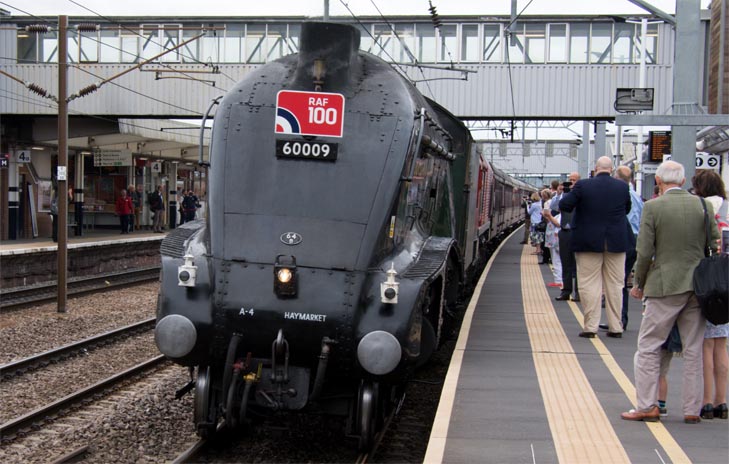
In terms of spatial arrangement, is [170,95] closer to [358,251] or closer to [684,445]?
[358,251]

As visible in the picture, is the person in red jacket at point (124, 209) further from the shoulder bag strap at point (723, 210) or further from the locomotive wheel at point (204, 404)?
the shoulder bag strap at point (723, 210)

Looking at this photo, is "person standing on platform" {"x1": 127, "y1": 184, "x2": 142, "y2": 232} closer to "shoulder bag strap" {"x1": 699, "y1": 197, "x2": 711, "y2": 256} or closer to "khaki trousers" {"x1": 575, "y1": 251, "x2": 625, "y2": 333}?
"khaki trousers" {"x1": 575, "y1": 251, "x2": 625, "y2": 333}

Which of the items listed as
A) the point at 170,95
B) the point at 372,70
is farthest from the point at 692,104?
the point at 170,95

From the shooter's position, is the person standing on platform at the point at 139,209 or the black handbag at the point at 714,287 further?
the person standing on platform at the point at 139,209

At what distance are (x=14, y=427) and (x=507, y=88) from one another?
23.4m

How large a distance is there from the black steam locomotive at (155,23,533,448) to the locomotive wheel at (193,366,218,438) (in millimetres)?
10

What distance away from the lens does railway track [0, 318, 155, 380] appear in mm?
10266

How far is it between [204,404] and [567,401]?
271 cm

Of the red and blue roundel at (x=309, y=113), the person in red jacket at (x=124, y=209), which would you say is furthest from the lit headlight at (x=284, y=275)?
the person in red jacket at (x=124, y=209)

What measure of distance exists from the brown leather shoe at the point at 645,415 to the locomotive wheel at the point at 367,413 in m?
1.79

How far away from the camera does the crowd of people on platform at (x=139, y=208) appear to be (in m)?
33.1

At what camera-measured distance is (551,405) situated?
6426mm

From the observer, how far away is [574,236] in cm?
909

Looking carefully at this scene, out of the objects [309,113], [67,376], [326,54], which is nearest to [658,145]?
[326,54]
